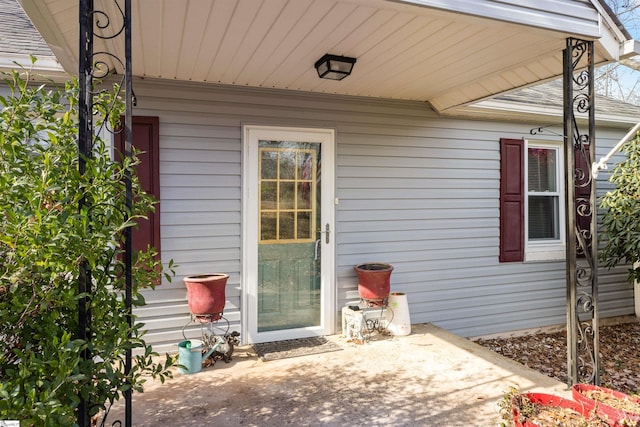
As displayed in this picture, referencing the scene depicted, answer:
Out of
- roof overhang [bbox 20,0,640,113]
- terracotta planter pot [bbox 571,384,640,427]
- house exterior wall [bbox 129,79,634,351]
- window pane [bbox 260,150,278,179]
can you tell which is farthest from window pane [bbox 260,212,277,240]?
terracotta planter pot [bbox 571,384,640,427]

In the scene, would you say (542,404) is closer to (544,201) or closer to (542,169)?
(544,201)

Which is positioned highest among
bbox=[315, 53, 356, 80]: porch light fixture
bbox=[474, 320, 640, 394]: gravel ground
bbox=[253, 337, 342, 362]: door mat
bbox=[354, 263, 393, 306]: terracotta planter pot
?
bbox=[315, 53, 356, 80]: porch light fixture

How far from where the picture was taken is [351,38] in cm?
270

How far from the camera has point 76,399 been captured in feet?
4.29

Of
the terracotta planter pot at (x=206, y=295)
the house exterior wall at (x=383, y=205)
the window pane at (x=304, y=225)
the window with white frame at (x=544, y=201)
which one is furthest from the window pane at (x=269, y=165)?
the window with white frame at (x=544, y=201)

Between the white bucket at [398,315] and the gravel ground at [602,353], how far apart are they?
1.23 m

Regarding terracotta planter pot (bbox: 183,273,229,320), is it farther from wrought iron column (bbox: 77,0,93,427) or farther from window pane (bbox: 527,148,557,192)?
window pane (bbox: 527,148,557,192)

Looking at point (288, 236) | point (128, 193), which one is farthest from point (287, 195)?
point (128, 193)

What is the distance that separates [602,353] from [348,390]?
3.39 metres

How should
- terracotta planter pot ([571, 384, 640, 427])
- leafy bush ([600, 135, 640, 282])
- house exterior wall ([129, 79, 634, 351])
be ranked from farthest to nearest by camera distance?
leafy bush ([600, 135, 640, 282])
house exterior wall ([129, 79, 634, 351])
terracotta planter pot ([571, 384, 640, 427])

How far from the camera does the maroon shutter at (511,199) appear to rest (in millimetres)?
4828

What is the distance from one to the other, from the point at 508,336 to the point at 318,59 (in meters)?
3.97

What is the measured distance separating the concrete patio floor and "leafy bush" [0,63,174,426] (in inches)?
48.0

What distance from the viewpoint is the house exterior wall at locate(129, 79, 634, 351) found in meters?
3.57
